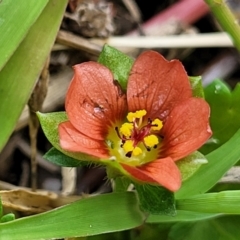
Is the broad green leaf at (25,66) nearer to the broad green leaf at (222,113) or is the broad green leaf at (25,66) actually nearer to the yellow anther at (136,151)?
the yellow anther at (136,151)

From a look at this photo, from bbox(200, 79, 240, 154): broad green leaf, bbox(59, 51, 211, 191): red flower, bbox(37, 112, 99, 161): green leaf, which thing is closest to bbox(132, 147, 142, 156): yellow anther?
bbox(59, 51, 211, 191): red flower

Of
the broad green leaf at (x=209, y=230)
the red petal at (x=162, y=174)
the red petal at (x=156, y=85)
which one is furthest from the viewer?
the broad green leaf at (x=209, y=230)

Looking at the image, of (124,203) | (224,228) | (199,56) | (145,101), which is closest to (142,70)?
(145,101)

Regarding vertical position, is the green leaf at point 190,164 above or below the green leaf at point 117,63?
below

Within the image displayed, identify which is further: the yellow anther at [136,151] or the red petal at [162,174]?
the yellow anther at [136,151]

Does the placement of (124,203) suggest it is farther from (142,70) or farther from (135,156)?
(142,70)

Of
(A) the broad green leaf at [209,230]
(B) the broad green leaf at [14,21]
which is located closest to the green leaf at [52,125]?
(B) the broad green leaf at [14,21]
